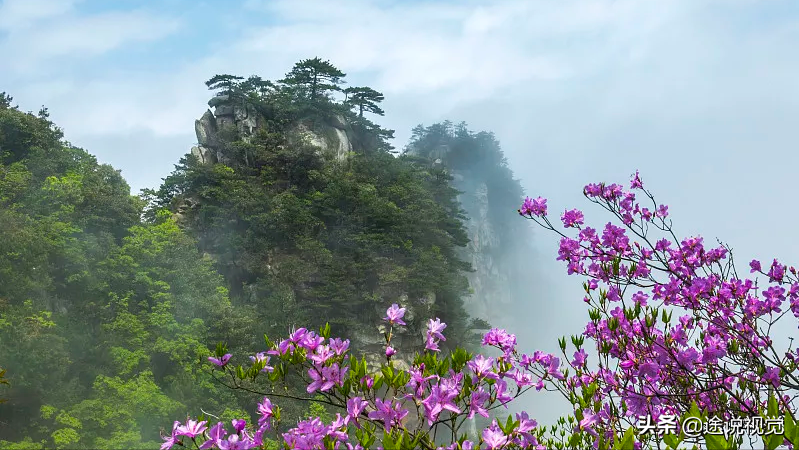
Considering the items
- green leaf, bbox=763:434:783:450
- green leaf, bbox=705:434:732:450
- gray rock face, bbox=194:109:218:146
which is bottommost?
green leaf, bbox=705:434:732:450

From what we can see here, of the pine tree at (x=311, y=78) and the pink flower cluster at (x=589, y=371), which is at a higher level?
the pine tree at (x=311, y=78)

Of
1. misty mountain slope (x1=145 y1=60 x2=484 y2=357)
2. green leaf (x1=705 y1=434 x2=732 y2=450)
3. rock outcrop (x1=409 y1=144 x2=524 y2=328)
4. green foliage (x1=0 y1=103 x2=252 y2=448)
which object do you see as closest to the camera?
green leaf (x1=705 y1=434 x2=732 y2=450)

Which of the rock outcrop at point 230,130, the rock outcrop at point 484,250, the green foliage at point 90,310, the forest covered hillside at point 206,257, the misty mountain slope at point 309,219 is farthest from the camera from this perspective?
the rock outcrop at point 484,250

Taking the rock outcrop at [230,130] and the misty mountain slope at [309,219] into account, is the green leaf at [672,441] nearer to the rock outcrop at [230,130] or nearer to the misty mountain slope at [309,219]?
the misty mountain slope at [309,219]

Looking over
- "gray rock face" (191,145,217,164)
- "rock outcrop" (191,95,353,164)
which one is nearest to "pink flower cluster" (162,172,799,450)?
"rock outcrop" (191,95,353,164)

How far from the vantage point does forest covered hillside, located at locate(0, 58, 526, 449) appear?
55.1 ft

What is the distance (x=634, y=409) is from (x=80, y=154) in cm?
2891

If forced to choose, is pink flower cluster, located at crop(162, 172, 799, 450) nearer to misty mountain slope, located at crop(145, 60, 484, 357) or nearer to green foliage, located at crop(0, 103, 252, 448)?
green foliage, located at crop(0, 103, 252, 448)

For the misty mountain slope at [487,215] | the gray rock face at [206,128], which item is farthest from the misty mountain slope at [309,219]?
the misty mountain slope at [487,215]

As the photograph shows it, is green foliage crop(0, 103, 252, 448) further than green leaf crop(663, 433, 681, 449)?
Yes

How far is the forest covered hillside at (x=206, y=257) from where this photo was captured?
16797 mm

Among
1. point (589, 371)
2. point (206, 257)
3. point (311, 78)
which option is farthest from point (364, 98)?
point (589, 371)

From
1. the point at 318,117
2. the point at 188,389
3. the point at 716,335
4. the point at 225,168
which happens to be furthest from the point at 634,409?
the point at 318,117

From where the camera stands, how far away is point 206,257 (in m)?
23.7
